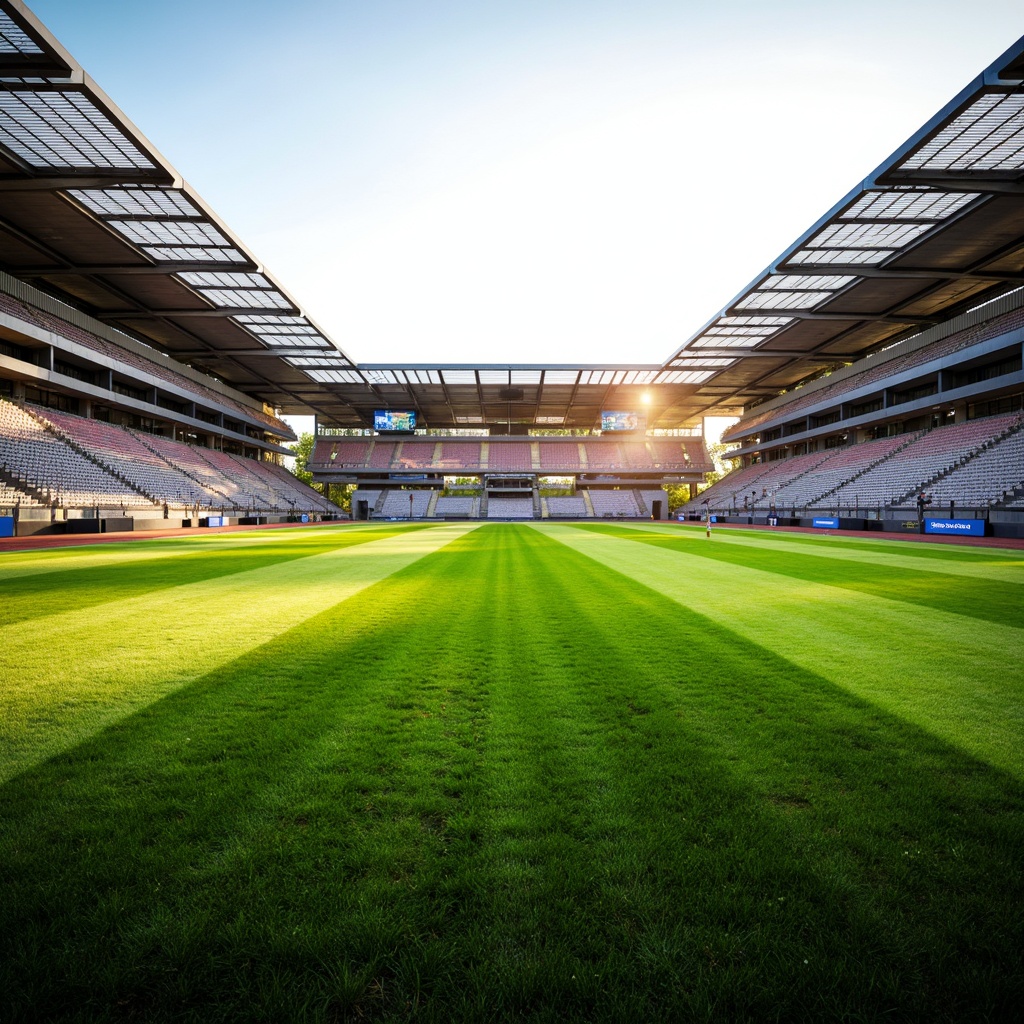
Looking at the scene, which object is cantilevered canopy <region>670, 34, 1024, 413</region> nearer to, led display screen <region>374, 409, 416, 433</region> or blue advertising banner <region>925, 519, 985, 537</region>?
blue advertising banner <region>925, 519, 985, 537</region>

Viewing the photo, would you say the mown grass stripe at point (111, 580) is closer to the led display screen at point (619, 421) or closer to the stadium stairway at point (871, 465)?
the stadium stairway at point (871, 465)

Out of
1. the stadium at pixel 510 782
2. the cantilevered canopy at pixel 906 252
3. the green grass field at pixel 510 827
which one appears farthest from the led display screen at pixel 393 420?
the green grass field at pixel 510 827

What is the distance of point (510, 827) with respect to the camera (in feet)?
8.51

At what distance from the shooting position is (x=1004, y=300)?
3384 cm

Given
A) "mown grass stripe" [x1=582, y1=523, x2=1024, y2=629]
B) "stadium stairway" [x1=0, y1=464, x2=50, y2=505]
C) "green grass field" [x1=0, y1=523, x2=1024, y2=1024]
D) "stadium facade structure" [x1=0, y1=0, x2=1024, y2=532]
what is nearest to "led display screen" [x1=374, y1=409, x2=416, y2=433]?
"stadium facade structure" [x1=0, y1=0, x2=1024, y2=532]

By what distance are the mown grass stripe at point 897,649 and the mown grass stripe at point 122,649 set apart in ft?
19.9

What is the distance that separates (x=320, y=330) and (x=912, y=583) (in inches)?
1720

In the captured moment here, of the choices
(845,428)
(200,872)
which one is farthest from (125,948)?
(845,428)

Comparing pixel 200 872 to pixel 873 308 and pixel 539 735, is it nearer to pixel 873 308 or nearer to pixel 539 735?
pixel 539 735

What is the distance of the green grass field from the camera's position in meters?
1.74

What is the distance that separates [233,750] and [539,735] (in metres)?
2.06

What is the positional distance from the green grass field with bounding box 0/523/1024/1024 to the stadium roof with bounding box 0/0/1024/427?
2425 centimetres

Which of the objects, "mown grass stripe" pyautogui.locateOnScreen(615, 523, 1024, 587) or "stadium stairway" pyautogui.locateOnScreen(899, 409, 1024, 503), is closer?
"mown grass stripe" pyautogui.locateOnScreen(615, 523, 1024, 587)

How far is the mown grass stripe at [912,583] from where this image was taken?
7.84m
